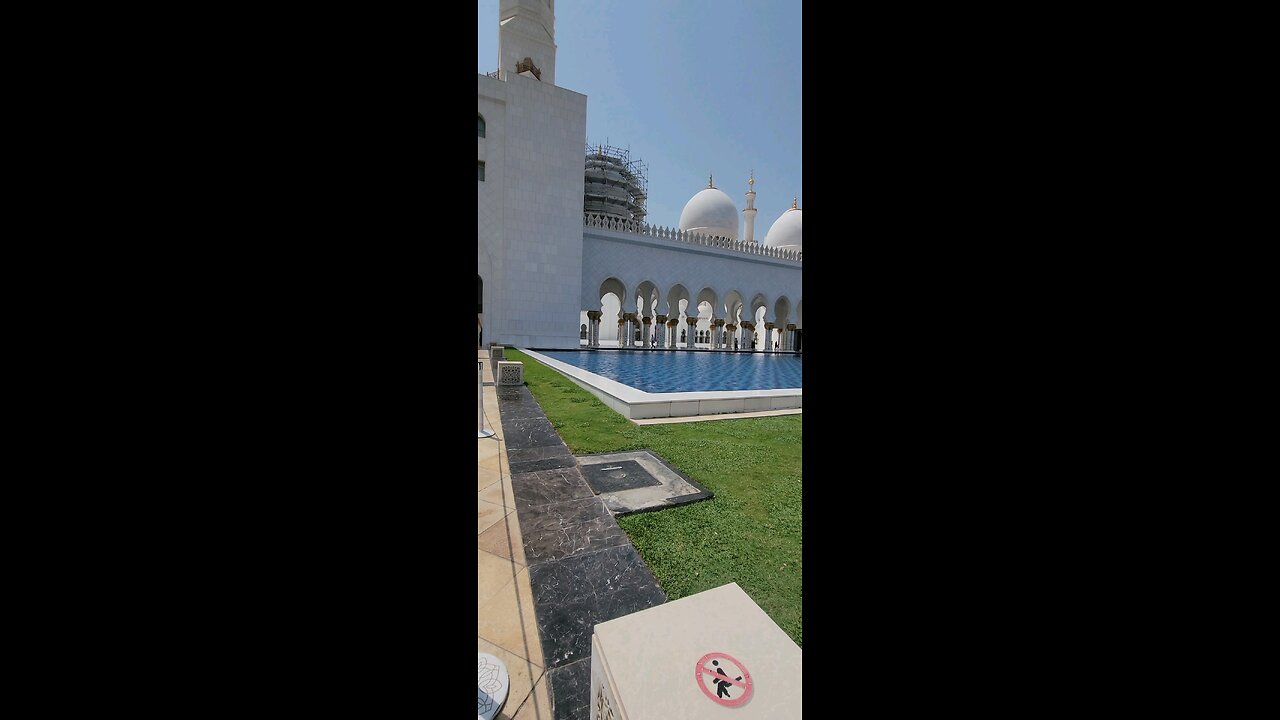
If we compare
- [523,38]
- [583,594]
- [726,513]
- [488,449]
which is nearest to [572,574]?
[583,594]

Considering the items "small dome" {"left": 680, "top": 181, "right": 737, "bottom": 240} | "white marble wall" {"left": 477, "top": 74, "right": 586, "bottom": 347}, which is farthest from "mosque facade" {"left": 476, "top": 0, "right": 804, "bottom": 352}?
"small dome" {"left": 680, "top": 181, "right": 737, "bottom": 240}

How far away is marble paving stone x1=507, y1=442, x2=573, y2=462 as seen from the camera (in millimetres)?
2979

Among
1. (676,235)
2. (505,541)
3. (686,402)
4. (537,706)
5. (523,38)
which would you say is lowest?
(537,706)

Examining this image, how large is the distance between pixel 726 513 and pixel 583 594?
3.19 feet

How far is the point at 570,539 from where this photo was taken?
190 cm

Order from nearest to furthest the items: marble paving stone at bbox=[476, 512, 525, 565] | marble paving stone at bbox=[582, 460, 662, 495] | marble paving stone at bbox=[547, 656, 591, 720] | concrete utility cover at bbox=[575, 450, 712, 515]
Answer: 1. marble paving stone at bbox=[547, 656, 591, 720]
2. marble paving stone at bbox=[476, 512, 525, 565]
3. concrete utility cover at bbox=[575, 450, 712, 515]
4. marble paving stone at bbox=[582, 460, 662, 495]

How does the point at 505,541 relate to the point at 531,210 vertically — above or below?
below

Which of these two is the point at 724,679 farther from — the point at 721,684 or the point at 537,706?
the point at 537,706

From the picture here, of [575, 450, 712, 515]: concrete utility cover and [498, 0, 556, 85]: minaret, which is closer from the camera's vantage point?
[575, 450, 712, 515]: concrete utility cover

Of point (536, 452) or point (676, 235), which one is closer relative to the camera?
point (536, 452)

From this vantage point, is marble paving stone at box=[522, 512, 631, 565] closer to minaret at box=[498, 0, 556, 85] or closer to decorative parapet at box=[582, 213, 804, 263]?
decorative parapet at box=[582, 213, 804, 263]

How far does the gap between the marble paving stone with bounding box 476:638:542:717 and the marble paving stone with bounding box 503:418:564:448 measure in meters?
1.99
